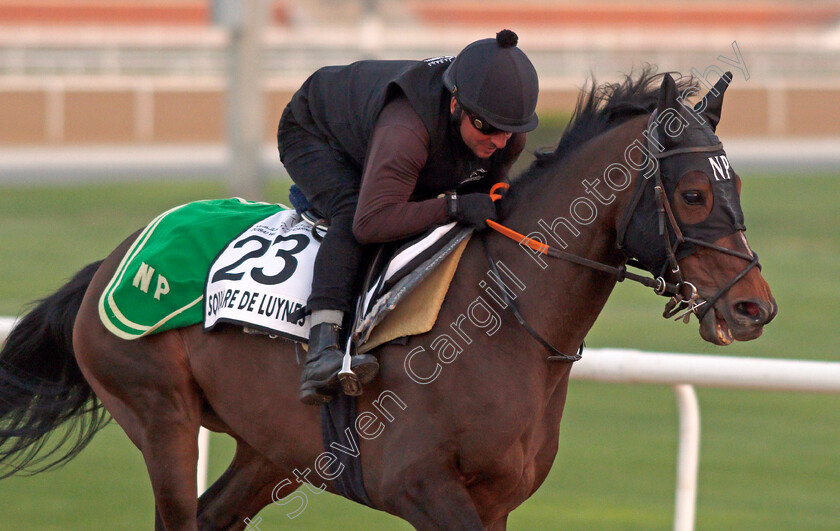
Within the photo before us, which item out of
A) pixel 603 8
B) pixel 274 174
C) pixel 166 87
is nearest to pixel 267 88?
pixel 166 87

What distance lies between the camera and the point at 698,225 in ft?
9.69

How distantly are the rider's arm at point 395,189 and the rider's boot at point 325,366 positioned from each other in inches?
11.4

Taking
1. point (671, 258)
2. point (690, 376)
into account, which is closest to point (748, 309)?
point (671, 258)

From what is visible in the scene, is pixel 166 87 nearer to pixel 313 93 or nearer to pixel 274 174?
pixel 274 174

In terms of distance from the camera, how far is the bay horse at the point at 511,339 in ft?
9.74

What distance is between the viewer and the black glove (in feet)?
10.7

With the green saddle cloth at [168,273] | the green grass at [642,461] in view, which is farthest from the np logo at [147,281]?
the green grass at [642,461]

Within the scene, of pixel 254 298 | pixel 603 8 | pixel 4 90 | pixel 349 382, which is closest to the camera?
pixel 349 382

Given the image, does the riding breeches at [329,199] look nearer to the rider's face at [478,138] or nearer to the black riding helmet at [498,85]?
the rider's face at [478,138]

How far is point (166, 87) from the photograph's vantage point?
80.8ft

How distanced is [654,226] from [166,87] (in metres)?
22.7

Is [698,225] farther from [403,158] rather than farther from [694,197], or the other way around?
[403,158]

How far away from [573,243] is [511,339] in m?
0.31

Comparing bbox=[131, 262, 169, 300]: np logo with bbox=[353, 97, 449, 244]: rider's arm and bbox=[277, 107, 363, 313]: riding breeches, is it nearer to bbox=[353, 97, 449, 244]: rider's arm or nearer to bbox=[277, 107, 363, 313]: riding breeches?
bbox=[277, 107, 363, 313]: riding breeches
